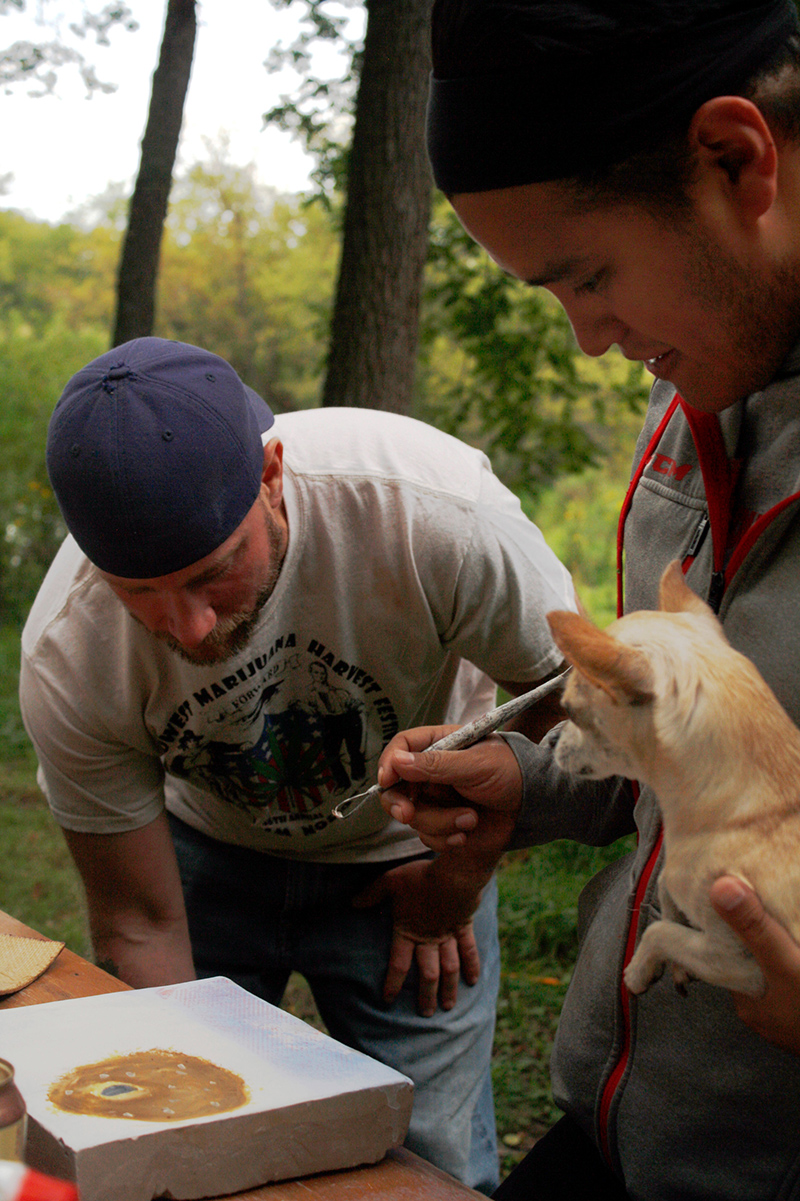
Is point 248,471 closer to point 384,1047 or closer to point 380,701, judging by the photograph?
point 380,701

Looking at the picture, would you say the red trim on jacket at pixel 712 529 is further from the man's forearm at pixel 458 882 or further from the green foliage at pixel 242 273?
the green foliage at pixel 242 273

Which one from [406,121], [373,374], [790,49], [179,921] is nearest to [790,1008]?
[790,49]

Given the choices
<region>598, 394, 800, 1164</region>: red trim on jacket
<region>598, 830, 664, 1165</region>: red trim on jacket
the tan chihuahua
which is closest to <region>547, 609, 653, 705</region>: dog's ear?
the tan chihuahua

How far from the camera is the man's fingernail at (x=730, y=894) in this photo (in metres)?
1.05

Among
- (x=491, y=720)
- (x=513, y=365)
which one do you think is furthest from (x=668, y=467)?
(x=513, y=365)

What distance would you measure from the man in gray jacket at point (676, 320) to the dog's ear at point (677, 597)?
0.27 ft

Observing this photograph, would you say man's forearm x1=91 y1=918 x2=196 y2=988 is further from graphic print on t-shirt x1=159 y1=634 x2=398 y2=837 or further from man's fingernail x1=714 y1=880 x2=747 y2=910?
man's fingernail x1=714 y1=880 x2=747 y2=910

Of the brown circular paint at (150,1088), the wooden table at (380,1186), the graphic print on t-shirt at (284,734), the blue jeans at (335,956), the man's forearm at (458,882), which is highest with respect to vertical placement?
the graphic print on t-shirt at (284,734)

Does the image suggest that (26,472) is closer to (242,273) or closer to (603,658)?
(603,658)

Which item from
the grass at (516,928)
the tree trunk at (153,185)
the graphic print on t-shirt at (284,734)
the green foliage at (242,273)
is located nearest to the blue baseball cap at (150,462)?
the graphic print on t-shirt at (284,734)

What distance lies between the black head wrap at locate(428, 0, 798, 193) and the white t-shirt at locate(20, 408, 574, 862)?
1178 millimetres

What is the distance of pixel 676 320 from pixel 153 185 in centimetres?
589

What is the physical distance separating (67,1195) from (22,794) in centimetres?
623

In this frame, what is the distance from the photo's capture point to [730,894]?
1.05 m
